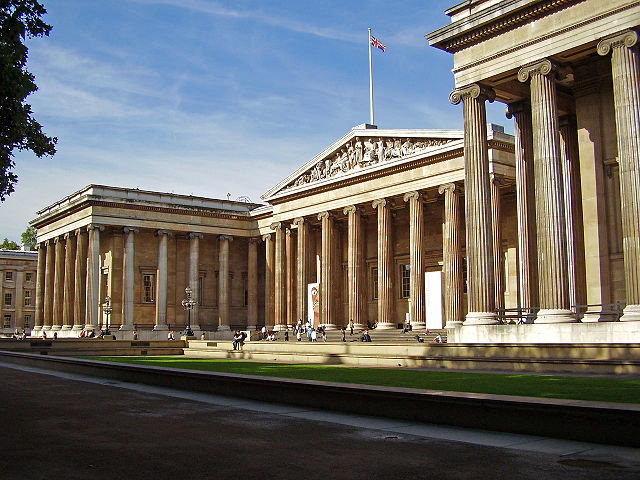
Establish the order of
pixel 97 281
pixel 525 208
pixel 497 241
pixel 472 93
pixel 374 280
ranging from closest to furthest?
pixel 472 93 < pixel 525 208 < pixel 497 241 < pixel 374 280 < pixel 97 281

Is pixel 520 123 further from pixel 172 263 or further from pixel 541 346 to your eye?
pixel 172 263

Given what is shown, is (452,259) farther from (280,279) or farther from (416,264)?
(280,279)

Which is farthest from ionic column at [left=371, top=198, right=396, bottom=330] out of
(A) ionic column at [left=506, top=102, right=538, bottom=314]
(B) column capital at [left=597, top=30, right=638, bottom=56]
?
(B) column capital at [left=597, top=30, right=638, bottom=56]

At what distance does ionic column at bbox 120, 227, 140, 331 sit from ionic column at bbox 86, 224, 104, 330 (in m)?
2.30

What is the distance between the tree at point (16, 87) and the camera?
45.1ft

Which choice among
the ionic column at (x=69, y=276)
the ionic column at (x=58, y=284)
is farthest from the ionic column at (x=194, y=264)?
the ionic column at (x=58, y=284)

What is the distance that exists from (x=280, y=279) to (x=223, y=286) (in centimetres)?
925

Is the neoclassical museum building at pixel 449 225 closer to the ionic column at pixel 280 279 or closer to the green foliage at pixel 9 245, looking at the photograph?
the ionic column at pixel 280 279

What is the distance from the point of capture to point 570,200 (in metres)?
28.4

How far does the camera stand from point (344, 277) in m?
59.6

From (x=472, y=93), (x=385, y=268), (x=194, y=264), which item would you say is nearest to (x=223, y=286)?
(x=194, y=264)

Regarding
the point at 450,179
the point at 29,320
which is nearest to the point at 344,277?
the point at 450,179

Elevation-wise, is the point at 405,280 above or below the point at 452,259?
below

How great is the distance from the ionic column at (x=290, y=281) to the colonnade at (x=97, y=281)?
958 centimetres
